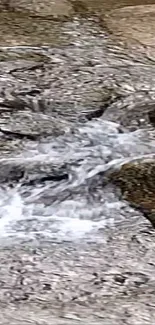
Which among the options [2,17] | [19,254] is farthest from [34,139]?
[2,17]

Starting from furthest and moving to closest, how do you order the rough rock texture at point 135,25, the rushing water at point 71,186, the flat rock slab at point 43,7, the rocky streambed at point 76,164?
the flat rock slab at point 43,7 → the rough rock texture at point 135,25 → the rushing water at point 71,186 → the rocky streambed at point 76,164

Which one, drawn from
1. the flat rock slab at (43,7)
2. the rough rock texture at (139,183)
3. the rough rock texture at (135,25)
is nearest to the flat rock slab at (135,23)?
the rough rock texture at (135,25)

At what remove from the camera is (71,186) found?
115 inches

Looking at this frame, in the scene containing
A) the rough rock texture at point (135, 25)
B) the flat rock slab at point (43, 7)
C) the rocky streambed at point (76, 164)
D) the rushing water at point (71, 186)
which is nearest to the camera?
the rocky streambed at point (76, 164)

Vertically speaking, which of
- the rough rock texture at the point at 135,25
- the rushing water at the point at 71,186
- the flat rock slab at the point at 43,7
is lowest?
the rushing water at the point at 71,186

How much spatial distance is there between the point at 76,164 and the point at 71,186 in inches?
6.3

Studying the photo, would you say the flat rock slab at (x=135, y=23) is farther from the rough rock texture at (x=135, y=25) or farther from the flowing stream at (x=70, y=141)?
the flowing stream at (x=70, y=141)

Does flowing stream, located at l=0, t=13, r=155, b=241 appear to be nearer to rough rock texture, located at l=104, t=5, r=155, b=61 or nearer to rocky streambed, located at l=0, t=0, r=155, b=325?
rocky streambed, located at l=0, t=0, r=155, b=325

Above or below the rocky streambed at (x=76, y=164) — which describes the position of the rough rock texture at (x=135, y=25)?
above

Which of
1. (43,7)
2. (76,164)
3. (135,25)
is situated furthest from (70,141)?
(43,7)

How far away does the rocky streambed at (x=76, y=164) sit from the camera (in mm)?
2205

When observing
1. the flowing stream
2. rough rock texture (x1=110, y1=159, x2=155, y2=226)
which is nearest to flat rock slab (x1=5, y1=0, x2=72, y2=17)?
the flowing stream

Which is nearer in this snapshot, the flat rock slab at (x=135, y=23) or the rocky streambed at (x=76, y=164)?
the rocky streambed at (x=76, y=164)

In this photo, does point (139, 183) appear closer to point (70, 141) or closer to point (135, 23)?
point (70, 141)
